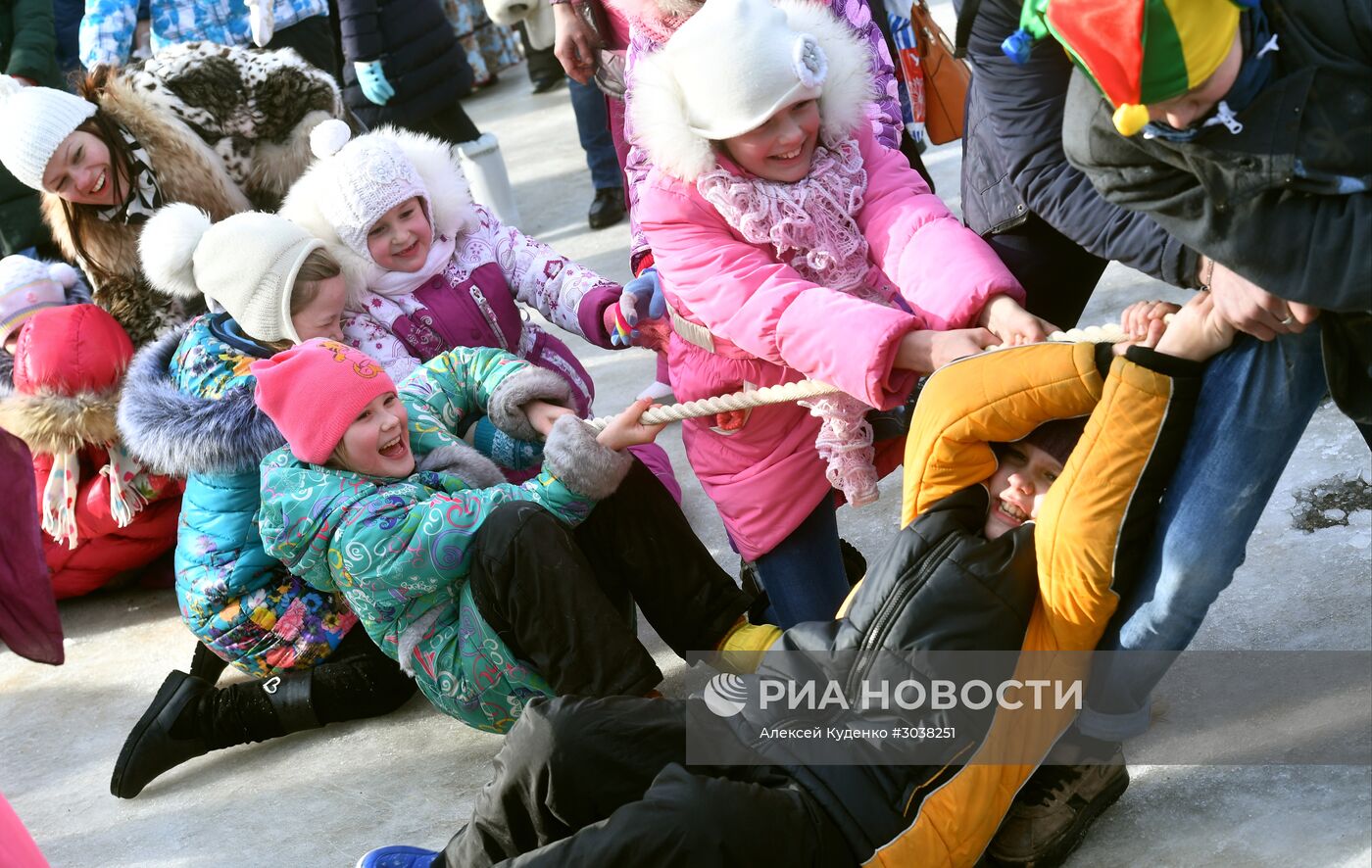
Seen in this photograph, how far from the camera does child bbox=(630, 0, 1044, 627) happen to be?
7.20 feet

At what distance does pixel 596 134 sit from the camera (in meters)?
5.46

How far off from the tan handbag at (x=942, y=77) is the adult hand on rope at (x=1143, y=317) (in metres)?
1.82

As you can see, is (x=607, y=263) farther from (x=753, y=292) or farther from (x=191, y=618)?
(x=753, y=292)

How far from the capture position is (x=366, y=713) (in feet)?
9.61

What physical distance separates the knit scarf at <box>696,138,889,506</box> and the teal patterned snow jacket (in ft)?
1.50

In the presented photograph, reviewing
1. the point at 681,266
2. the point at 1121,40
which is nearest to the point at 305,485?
the point at 681,266

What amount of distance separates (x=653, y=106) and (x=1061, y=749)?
1.22 m

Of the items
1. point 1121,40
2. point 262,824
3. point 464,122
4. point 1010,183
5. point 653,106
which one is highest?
point 1121,40

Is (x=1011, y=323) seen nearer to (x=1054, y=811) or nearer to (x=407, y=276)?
(x=1054, y=811)

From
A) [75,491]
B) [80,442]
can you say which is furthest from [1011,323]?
[75,491]

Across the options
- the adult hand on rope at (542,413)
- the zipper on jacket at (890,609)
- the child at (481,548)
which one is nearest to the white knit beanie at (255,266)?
the child at (481,548)

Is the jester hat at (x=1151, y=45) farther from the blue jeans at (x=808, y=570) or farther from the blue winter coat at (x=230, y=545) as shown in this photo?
the blue winter coat at (x=230, y=545)

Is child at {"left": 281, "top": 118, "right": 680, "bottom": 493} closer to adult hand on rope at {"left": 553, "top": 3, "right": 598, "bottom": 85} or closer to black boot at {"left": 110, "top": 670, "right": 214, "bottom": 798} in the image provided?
adult hand on rope at {"left": 553, "top": 3, "right": 598, "bottom": 85}
